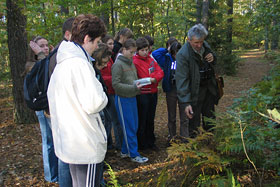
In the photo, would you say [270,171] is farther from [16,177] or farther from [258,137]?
[16,177]

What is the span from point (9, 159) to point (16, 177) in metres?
0.78

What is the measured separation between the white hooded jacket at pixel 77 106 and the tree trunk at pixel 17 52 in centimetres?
429

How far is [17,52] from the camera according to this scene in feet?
19.0

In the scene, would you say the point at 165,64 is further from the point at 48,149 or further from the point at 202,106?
the point at 48,149

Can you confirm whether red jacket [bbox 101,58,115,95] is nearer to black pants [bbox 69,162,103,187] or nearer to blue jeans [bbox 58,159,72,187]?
blue jeans [bbox 58,159,72,187]

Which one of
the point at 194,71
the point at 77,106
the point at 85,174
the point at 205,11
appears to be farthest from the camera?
the point at 205,11

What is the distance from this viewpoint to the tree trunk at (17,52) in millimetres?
5680

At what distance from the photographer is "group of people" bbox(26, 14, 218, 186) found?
76.9 inches

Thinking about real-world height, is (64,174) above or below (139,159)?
above

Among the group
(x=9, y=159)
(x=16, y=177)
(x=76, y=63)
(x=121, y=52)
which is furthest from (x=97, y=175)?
(x=9, y=159)

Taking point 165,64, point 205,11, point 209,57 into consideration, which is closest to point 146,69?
point 165,64

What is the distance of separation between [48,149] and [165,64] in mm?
2649

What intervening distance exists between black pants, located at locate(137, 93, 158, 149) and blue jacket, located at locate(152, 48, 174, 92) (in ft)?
0.94

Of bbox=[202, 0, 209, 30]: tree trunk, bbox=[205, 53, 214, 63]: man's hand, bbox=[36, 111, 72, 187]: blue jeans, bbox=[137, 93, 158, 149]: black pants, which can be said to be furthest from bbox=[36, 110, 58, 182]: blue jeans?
bbox=[202, 0, 209, 30]: tree trunk
